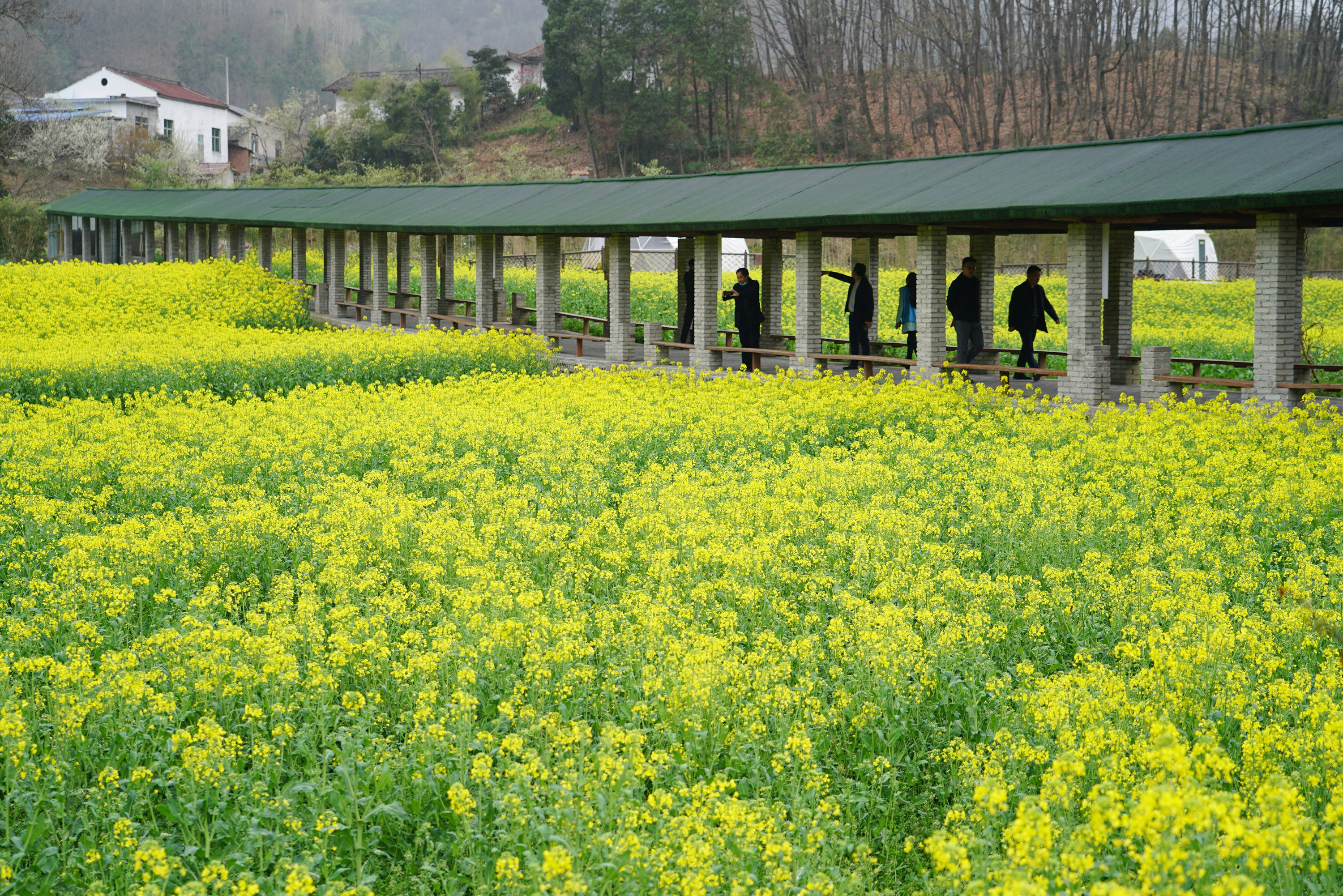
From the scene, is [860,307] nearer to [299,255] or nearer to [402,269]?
[402,269]

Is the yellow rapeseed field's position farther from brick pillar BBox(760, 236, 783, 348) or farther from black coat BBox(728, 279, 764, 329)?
brick pillar BBox(760, 236, 783, 348)

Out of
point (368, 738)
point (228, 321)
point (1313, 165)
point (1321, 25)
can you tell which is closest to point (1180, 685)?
point (368, 738)

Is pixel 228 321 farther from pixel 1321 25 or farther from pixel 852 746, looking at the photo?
pixel 1321 25

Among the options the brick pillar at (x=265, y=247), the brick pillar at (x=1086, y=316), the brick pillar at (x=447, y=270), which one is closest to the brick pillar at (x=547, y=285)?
the brick pillar at (x=447, y=270)

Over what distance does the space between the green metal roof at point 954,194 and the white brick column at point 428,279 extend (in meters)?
0.84

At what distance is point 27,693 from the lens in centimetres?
695

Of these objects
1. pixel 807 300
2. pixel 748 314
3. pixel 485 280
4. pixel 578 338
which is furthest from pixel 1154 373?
pixel 485 280

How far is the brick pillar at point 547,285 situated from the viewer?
25.5 meters

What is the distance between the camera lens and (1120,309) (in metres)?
20.7

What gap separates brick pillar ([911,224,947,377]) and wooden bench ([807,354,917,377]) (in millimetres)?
273

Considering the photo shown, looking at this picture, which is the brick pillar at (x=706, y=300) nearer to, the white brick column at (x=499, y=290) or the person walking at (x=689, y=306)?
the person walking at (x=689, y=306)

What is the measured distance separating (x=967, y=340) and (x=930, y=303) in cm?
182

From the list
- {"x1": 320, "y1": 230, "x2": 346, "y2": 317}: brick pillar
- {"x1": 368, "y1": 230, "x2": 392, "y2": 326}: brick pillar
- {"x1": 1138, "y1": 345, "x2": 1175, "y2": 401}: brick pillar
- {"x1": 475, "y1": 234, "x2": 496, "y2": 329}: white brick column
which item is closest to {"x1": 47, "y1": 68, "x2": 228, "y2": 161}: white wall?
{"x1": 320, "y1": 230, "x2": 346, "y2": 317}: brick pillar

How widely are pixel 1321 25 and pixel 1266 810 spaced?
70493mm
